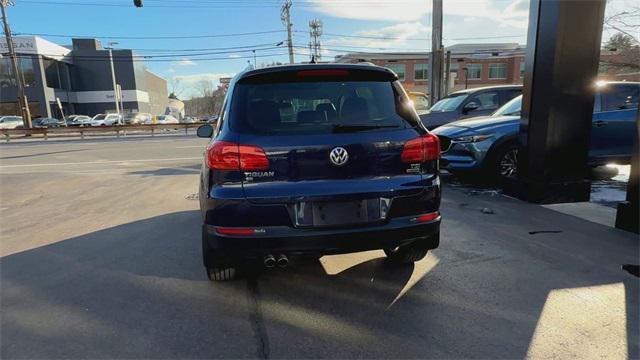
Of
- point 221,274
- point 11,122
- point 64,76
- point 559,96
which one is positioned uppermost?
point 64,76

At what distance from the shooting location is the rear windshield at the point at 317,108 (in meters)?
3.09

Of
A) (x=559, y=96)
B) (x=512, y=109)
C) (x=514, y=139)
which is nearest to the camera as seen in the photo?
(x=559, y=96)

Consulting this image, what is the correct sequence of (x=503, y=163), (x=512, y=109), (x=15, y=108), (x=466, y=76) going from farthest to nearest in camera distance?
(x=466, y=76) < (x=15, y=108) < (x=512, y=109) < (x=503, y=163)

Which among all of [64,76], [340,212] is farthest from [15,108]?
[340,212]

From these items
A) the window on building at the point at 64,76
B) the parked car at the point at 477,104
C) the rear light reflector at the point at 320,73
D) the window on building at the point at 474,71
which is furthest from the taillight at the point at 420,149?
the window on building at the point at 64,76

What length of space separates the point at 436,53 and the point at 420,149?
14745mm

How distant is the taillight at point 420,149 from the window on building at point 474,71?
60.5 m

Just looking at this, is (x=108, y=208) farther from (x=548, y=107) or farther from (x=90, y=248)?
(x=548, y=107)

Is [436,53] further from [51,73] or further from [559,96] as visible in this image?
[51,73]

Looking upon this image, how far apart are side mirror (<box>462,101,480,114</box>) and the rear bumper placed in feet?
25.2

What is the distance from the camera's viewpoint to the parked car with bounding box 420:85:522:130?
10.1 m

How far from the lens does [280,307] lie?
3332mm

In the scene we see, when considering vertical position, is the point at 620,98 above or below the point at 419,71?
below

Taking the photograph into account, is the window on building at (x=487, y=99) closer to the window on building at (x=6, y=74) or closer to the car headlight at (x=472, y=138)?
the car headlight at (x=472, y=138)
